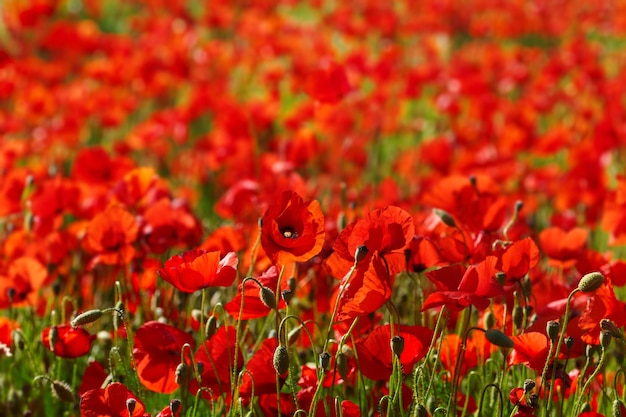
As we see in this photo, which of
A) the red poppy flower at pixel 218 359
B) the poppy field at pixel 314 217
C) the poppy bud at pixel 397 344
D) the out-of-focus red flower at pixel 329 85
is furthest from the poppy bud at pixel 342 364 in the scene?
the out-of-focus red flower at pixel 329 85

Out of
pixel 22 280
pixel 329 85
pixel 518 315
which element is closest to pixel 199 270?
pixel 518 315

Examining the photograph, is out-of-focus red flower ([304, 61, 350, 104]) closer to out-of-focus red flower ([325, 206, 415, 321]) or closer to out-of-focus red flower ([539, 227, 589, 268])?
out-of-focus red flower ([539, 227, 589, 268])

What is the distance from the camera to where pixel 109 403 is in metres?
1.70

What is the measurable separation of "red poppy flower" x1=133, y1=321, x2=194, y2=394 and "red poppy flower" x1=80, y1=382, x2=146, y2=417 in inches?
5.0

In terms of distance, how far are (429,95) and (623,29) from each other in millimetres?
2459

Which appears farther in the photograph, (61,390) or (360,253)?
(61,390)

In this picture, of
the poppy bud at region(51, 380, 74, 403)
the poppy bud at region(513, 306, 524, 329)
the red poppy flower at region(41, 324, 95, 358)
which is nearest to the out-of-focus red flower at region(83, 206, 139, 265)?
the red poppy flower at region(41, 324, 95, 358)

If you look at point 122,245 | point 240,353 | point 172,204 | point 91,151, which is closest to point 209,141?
point 91,151

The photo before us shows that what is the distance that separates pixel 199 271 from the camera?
1715 millimetres

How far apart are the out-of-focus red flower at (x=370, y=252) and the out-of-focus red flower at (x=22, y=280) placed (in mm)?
940

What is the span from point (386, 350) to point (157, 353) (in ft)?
1.59

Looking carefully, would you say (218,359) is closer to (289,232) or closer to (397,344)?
(289,232)

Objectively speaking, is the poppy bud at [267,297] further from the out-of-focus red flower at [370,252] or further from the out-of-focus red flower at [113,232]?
the out-of-focus red flower at [113,232]

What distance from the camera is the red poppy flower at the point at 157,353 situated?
1832mm
